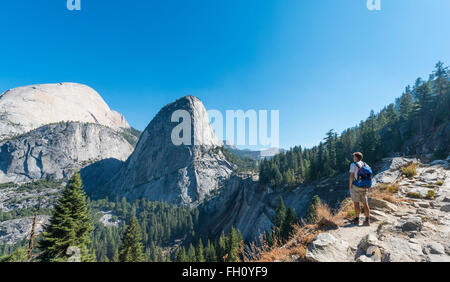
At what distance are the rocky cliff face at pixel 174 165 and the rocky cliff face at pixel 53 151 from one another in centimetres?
4419

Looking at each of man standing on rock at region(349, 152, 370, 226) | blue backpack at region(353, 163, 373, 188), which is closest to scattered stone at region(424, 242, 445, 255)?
man standing on rock at region(349, 152, 370, 226)

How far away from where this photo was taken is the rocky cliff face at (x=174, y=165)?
12531 centimetres

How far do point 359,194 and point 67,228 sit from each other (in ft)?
58.0

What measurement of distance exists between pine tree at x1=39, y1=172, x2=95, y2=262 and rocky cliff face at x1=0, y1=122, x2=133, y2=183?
19420 cm

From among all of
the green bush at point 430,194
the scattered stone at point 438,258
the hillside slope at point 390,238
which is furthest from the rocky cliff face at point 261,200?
the scattered stone at point 438,258

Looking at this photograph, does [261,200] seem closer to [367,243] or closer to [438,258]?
[367,243]

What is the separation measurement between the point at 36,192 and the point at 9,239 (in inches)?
2112

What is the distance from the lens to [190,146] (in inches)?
5404

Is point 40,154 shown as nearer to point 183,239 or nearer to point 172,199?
point 172,199

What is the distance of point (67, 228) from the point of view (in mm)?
12711

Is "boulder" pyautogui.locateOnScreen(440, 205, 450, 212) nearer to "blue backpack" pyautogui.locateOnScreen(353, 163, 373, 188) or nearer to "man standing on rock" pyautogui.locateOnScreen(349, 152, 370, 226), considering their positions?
"man standing on rock" pyautogui.locateOnScreen(349, 152, 370, 226)

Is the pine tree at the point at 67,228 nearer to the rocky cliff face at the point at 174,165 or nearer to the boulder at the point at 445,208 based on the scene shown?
the boulder at the point at 445,208

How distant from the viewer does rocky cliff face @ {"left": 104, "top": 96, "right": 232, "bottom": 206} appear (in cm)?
12531
